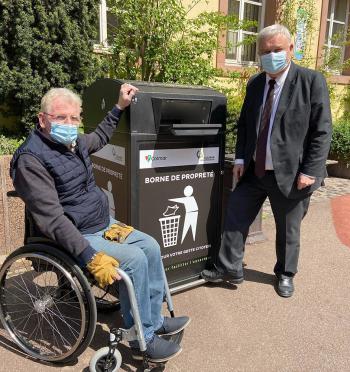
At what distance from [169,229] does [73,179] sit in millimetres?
917

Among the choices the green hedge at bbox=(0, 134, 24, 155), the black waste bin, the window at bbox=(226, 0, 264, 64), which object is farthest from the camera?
the window at bbox=(226, 0, 264, 64)

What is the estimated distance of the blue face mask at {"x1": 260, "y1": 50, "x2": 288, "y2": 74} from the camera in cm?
278

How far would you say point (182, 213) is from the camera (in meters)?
2.95

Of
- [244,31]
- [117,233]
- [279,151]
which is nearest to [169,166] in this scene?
[117,233]

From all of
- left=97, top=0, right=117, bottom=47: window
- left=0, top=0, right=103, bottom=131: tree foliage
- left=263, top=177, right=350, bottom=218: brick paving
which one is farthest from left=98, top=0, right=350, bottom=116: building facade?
left=0, top=0, right=103, bottom=131: tree foliage

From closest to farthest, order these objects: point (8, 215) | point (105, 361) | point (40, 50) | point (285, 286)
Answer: point (105, 361) → point (285, 286) → point (8, 215) → point (40, 50)

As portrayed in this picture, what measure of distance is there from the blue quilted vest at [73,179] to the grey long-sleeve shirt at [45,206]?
60 millimetres

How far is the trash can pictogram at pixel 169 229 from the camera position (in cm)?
287

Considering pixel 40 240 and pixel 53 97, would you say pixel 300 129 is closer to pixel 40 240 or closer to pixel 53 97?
pixel 53 97

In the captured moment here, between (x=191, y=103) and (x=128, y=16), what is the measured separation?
2397 millimetres

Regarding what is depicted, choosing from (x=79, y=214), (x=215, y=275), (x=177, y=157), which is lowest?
(x=215, y=275)

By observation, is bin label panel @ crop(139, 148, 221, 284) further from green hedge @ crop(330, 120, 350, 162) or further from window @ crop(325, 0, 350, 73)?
window @ crop(325, 0, 350, 73)

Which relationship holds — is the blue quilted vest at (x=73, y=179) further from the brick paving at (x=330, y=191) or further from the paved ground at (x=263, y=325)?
the brick paving at (x=330, y=191)

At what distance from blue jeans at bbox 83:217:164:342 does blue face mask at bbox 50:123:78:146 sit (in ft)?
1.84
